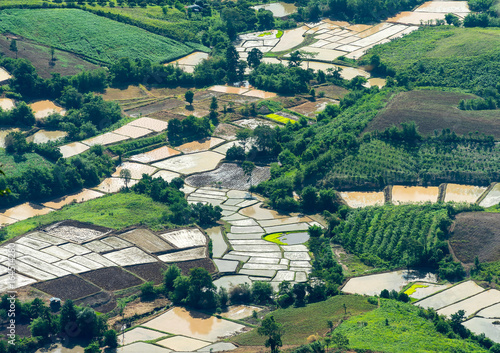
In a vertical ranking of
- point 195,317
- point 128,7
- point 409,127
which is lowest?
point 195,317

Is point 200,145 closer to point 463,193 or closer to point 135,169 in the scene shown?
point 135,169

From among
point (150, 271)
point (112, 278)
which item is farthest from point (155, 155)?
point (112, 278)

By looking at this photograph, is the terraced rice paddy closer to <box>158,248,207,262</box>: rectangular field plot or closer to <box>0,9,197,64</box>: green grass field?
<box>0,9,197,64</box>: green grass field

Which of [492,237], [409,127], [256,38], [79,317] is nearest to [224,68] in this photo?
[256,38]

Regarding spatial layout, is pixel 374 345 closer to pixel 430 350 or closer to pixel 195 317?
pixel 430 350

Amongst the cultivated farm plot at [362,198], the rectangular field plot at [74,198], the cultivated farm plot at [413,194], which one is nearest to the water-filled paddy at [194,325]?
the cultivated farm plot at [362,198]

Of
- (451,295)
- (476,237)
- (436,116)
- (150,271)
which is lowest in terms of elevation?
(150,271)

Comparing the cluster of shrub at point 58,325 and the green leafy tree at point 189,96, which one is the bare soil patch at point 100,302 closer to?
the cluster of shrub at point 58,325
